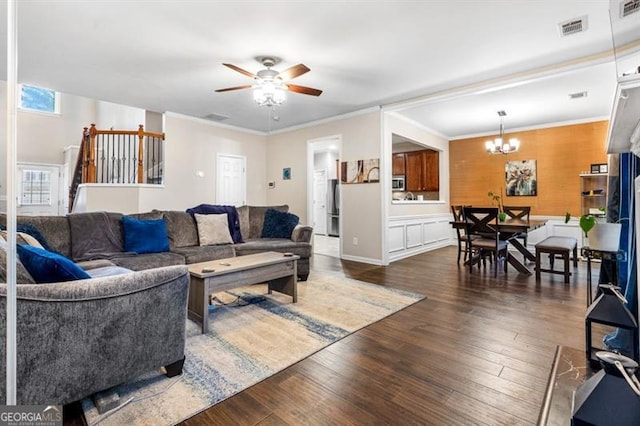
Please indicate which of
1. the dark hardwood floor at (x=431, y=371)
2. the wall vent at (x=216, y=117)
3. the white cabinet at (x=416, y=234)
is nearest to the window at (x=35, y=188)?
the wall vent at (x=216, y=117)

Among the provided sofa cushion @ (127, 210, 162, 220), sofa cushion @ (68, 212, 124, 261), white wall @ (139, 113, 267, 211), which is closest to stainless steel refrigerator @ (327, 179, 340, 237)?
white wall @ (139, 113, 267, 211)

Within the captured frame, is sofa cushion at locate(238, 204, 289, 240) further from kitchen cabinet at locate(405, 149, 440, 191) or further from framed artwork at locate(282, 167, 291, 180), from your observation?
kitchen cabinet at locate(405, 149, 440, 191)

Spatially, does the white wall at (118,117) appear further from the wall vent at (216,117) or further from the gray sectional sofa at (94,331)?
the gray sectional sofa at (94,331)

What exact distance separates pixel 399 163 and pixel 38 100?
9.97 metres

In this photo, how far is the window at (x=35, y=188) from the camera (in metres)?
7.89

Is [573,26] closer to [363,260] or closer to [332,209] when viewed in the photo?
[363,260]

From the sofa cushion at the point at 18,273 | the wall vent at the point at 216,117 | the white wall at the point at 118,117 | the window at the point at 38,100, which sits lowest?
the sofa cushion at the point at 18,273

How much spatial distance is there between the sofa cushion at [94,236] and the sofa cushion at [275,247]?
134 centimetres

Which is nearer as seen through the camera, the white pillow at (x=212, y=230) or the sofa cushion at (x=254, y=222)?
the white pillow at (x=212, y=230)

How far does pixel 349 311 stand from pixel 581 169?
575 cm

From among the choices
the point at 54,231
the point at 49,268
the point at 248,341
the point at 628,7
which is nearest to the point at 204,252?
the point at 54,231

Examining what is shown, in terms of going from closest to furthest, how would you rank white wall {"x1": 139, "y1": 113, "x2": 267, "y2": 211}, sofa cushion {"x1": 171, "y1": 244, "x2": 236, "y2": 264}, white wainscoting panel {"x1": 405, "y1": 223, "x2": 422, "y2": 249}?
sofa cushion {"x1": 171, "y1": 244, "x2": 236, "y2": 264} → white wall {"x1": 139, "y1": 113, "x2": 267, "y2": 211} → white wainscoting panel {"x1": 405, "y1": 223, "x2": 422, "y2": 249}

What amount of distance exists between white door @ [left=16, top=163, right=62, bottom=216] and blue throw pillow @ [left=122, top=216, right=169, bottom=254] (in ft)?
22.5

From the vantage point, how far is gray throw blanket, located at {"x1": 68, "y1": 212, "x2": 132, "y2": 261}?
3139 millimetres
